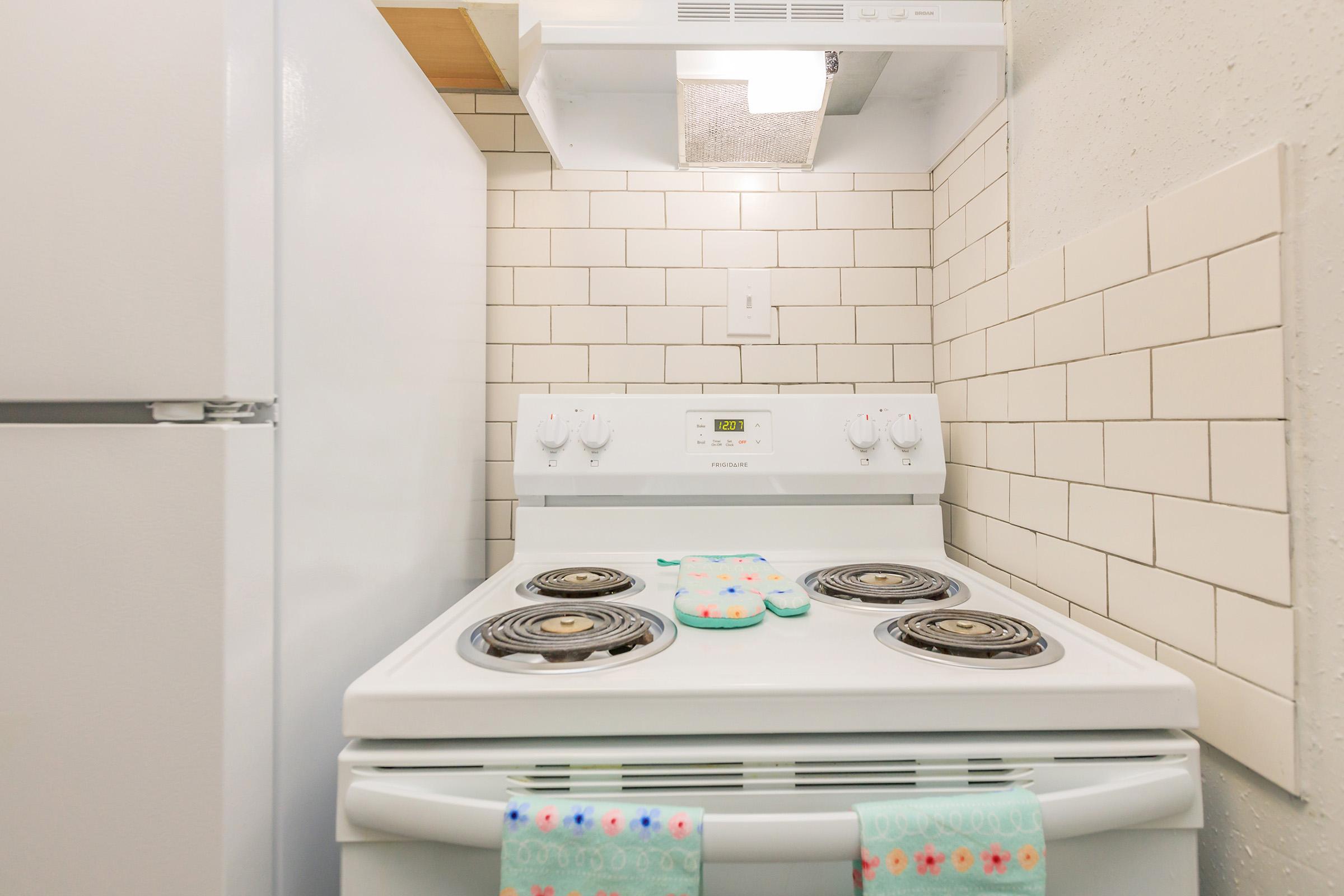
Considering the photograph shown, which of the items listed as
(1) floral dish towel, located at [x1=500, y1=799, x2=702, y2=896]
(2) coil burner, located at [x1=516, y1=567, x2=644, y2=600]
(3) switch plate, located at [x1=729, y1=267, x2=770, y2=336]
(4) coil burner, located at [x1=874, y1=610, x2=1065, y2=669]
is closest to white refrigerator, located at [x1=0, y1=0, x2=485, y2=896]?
(1) floral dish towel, located at [x1=500, y1=799, x2=702, y2=896]

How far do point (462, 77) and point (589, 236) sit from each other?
396 mm

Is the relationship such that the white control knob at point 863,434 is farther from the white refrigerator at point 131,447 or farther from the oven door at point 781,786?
the white refrigerator at point 131,447

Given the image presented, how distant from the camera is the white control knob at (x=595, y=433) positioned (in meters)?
1.14

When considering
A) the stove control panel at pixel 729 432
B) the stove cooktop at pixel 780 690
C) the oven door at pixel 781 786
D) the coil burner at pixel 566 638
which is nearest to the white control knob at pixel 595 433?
the stove control panel at pixel 729 432

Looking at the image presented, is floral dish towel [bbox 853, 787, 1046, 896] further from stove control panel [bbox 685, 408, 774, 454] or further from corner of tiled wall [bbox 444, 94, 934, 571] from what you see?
corner of tiled wall [bbox 444, 94, 934, 571]

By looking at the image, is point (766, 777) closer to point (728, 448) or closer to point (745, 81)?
point (728, 448)

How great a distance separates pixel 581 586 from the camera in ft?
3.04

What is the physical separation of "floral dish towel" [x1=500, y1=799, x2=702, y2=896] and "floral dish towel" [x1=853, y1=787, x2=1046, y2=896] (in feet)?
0.47

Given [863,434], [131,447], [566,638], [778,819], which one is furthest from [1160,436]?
[131,447]

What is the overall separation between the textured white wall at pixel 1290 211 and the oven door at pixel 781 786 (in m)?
0.09

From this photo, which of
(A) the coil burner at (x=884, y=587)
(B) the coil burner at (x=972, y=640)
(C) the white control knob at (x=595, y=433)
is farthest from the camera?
(C) the white control knob at (x=595, y=433)

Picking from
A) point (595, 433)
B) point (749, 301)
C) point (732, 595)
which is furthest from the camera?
point (749, 301)

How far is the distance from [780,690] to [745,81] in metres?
0.96

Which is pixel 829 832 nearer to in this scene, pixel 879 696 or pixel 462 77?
pixel 879 696
